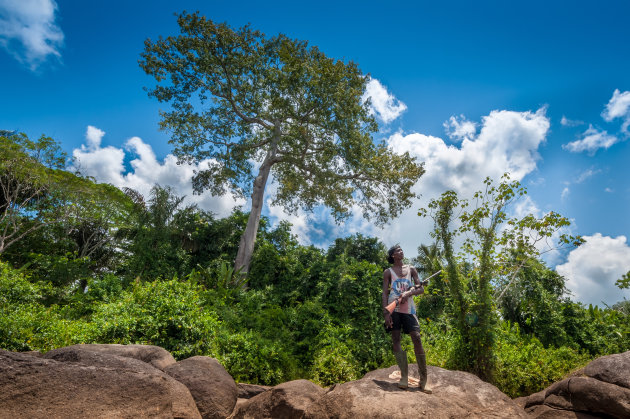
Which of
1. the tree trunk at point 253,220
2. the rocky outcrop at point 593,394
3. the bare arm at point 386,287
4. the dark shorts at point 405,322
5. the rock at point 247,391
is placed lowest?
the rock at point 247,391

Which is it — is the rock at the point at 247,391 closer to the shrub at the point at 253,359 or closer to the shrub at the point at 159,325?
the shrub at the point at 253,359

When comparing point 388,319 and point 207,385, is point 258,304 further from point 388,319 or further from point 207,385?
point 388,319

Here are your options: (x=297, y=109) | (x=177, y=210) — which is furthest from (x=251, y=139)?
(x=177, y=210)

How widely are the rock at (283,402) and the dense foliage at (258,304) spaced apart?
10.5 feet

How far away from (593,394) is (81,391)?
789 cm

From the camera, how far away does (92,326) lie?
27.4ft

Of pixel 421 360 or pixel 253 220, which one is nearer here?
pixel 421 360

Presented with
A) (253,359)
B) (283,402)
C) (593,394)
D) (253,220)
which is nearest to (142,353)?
(283,402)

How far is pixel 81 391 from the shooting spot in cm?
432

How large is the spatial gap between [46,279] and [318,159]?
47.1ft

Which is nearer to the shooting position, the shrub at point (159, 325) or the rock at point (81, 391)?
the rock at point (81, 391)

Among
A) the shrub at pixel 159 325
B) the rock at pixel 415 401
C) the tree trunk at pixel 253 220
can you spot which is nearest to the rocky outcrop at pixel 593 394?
the rock at pixel 415 401

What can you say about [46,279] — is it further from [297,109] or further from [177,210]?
[297,109]

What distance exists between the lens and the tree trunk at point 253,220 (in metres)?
16.7
